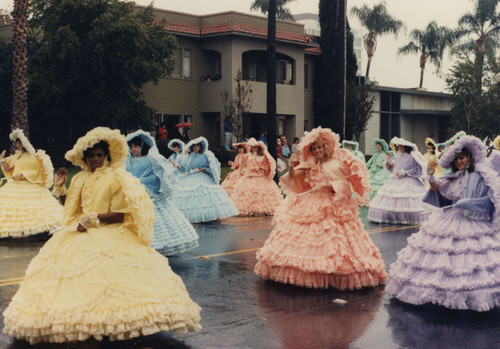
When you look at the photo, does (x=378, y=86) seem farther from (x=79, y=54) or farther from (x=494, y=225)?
(x=494, y=225)

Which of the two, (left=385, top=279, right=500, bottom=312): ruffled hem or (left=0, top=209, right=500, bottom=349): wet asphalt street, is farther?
(left=385, top=279, right=500, bottom=312): ruffled hem

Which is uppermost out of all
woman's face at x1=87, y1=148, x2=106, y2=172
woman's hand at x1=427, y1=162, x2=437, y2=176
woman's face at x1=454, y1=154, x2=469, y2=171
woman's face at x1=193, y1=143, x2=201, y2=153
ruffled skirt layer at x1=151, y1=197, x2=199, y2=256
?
woman's face at x1=87, y1=148, x2=106, y2=172

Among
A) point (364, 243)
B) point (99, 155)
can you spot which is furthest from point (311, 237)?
point (99, 155)

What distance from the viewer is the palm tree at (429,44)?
64.9 meters

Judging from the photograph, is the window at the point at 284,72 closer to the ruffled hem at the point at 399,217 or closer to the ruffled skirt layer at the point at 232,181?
the ruffled skirt layer at the point at 232,181

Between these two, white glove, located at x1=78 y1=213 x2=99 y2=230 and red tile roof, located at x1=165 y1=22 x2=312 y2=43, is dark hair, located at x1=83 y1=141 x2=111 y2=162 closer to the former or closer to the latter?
white glove, located at x1=78 y1=213 x2=99 y2=230

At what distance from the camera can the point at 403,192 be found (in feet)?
54.0

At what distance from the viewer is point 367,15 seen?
6284 centimetres

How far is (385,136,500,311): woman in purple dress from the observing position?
764cm

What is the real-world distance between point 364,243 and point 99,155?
418 centimetres

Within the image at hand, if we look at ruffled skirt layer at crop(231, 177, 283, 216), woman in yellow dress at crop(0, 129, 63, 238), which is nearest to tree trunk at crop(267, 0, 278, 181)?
ruffled skirt layer at crop(231, 177, 283, 216)

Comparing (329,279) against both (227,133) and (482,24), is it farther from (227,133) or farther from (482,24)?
(482,24)

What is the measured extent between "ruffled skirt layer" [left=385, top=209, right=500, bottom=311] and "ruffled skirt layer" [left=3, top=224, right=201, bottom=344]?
296 centimetres

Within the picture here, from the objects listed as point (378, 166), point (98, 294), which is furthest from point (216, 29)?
point (98, 294)
